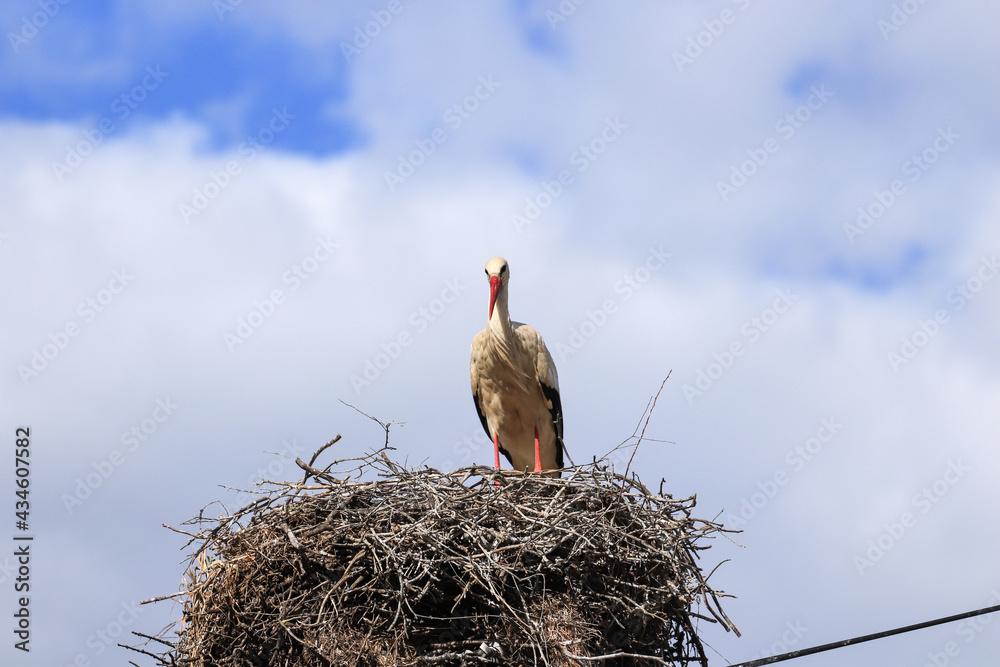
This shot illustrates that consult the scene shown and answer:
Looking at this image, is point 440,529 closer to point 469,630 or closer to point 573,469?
point 469,630

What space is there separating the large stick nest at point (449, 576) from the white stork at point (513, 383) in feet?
6.93

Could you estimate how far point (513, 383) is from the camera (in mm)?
7523

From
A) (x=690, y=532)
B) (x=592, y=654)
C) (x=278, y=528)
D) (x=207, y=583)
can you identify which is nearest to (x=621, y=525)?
(x=690, y=532)

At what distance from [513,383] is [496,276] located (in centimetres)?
81

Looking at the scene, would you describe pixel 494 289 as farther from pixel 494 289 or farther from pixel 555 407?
pixel 555 407

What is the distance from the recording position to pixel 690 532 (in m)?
5.32

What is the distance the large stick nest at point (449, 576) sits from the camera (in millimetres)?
4805

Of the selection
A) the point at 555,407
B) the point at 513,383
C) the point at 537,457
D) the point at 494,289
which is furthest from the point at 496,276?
the point at 537,457

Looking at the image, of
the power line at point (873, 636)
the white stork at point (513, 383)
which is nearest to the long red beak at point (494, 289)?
the white stork at point (513, 383)

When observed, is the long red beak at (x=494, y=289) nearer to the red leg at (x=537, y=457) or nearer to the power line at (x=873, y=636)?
the red leg at (x=537, y=457)

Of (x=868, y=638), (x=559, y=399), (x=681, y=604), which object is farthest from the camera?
(x=559, y=399)

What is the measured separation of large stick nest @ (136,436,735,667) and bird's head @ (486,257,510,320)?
89.9 inches

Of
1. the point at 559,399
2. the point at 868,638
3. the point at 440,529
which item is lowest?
the point at 868,638

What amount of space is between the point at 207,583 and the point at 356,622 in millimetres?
941
